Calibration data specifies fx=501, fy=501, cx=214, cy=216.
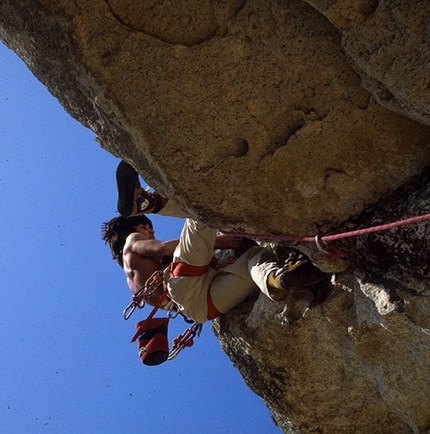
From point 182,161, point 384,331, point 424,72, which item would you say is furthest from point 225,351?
point 424,72

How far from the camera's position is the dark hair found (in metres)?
4.81

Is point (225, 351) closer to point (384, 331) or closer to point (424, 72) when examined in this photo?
point (384, 331)

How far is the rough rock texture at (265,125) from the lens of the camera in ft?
8.39

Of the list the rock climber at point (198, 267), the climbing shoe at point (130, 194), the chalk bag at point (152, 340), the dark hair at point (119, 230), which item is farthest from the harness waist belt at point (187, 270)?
the dark hair at point (119, 230)

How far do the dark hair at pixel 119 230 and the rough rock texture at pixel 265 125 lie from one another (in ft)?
6.25

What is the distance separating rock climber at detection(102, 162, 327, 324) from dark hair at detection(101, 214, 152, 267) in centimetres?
47

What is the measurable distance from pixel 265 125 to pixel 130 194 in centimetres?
150

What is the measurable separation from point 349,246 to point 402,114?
762mm

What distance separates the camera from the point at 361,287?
2.79 metres

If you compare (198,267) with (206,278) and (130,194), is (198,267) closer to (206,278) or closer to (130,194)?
(206,278)

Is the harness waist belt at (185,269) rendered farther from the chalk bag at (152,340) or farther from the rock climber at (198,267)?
the chalk bag at (152,340)

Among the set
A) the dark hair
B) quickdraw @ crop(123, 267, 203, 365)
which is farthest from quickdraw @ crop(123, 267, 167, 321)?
the dark hair

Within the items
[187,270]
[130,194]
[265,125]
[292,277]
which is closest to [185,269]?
[187,270]

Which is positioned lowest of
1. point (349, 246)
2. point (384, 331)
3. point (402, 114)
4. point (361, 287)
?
point (384, 331)
